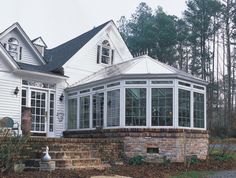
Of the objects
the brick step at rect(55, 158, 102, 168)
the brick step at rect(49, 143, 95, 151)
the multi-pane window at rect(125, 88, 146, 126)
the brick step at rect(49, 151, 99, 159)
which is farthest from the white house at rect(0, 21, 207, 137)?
the brick step at rect(55, 158, 102, 168)

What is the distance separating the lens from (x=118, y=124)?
1578 centimetres

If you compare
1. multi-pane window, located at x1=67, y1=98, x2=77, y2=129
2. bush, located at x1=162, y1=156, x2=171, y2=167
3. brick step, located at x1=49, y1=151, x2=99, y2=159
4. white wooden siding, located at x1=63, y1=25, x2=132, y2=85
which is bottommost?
bush, located at x1=162, y1=156, x2=171, y2=167

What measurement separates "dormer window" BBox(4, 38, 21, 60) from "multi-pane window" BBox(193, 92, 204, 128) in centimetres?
892

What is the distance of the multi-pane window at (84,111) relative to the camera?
59.3 feet

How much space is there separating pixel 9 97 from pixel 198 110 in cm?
829

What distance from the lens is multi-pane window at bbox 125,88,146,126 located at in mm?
15516

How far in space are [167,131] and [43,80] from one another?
6.87 meters

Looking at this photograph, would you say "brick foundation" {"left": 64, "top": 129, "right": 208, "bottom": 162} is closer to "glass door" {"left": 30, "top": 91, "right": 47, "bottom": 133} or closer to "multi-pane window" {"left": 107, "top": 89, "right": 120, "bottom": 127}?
"multi-pane window" {"left": 107, "top": 89, "right": 120, "bottom": 127}

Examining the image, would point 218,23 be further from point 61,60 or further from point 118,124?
point 118,124

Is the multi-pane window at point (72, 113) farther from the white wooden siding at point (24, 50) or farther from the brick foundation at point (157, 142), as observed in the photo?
the brick foundation at point (157, 142)

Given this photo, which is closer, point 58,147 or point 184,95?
point 58,147

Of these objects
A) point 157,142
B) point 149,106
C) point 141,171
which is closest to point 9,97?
point 149,106

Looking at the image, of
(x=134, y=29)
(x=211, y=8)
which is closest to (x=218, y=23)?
(x=211, y=8)

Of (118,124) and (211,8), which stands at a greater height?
(211,8)
